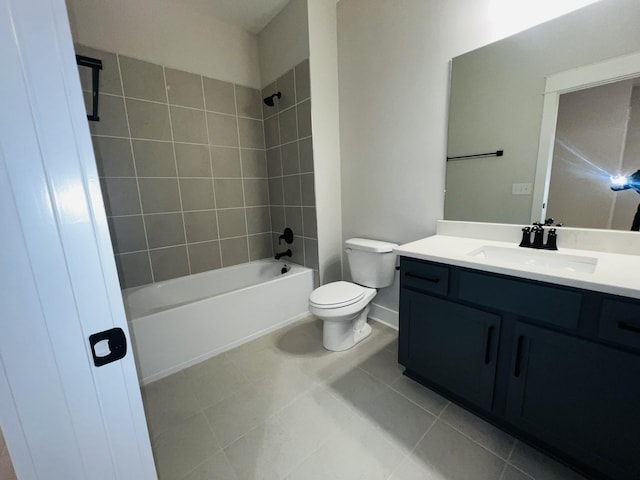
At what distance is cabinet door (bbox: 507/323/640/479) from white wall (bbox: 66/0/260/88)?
9.20 ft

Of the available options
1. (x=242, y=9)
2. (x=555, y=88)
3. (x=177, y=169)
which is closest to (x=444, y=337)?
(x=555, y=88)

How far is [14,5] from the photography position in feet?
1.30

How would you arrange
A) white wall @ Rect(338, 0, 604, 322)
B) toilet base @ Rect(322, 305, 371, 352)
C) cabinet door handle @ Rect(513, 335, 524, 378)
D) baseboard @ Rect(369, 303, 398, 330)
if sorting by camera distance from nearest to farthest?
cabinet door handle @ Rect(513, 335, 524, 378)
white wall @ Rect(338, 0, 604, 322)
toilet base @ Rect(322, 305, 371, 352)
baseboard @ Rect(369, 303, 398, 330)

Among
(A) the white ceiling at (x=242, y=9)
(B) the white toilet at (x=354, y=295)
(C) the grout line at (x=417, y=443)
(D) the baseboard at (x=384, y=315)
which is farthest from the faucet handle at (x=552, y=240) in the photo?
(A) the white ceiling at (x=242, y=9)

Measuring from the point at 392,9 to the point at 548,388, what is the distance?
228 cm

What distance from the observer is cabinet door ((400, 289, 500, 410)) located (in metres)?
1.18

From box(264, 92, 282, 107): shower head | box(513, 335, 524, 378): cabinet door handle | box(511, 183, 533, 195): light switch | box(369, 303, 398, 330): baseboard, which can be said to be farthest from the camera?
box(264, 92, 282, 107): shower head

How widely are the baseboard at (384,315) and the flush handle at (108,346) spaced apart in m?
1.94

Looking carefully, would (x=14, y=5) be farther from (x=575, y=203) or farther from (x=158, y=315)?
(x=575, y=203)

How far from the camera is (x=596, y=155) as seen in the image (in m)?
1.19

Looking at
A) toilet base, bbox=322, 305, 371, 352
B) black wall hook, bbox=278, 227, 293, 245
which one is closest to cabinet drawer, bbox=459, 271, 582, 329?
toilet base, bbox=322, 305, 371, 352

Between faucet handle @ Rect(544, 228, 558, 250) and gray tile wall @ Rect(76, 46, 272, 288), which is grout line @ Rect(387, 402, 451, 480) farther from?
gray tile wall @ Rect(76, 46, 272, 288)

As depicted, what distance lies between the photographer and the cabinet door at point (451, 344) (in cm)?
118

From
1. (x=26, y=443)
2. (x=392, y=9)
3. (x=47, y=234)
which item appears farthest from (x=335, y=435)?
(x=392, y=9)
